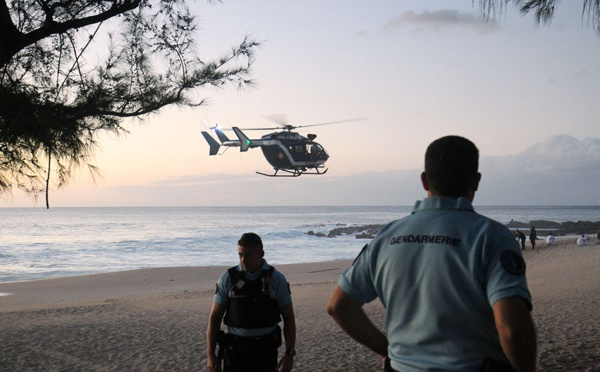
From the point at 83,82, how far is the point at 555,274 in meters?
17.7

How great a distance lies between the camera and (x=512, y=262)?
141 centimetres

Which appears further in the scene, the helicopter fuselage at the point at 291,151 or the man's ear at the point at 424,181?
the helicopter fuselage at the point at 291,151

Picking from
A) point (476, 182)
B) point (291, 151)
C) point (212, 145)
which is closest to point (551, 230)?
point (212, 145)

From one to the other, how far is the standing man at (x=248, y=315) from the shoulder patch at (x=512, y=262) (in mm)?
2010

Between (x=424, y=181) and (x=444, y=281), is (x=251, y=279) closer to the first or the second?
(x=424, y=181)

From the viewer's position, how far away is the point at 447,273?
4.91 feet

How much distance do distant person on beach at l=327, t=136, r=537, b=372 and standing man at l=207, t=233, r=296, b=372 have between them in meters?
1.60

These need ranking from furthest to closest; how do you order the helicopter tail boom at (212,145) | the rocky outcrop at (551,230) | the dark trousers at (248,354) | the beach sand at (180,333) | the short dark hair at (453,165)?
the rocky outcrop at (551,230) → the helicopter tail boom at (212,145) → the beach sand at (180,333) → the dark trousers at (248,354) → the short dark hair at (453,165)

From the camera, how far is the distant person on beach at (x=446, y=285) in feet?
4.60

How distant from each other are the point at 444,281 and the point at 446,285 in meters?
0.01

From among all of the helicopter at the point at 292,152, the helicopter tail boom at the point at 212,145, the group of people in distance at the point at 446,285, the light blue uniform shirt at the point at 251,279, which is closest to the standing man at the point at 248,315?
the light blue uniform shirt at the point at 251,279

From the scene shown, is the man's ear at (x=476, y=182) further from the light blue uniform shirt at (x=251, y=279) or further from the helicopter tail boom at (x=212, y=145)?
the helicopter tail boom at (x=212, y=145)

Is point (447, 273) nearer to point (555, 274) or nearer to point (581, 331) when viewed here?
point (581, 331)

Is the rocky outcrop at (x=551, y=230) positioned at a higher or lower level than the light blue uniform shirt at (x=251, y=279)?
lower
